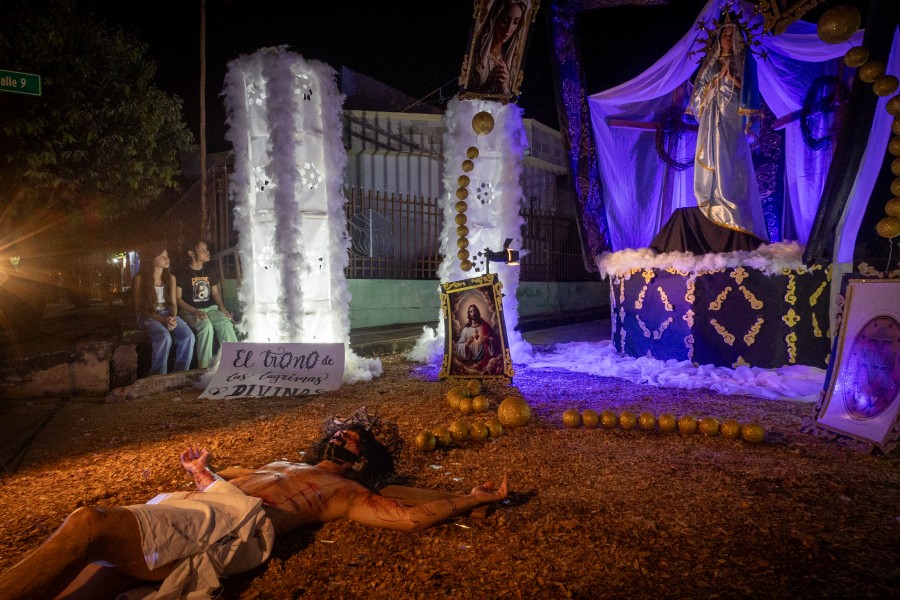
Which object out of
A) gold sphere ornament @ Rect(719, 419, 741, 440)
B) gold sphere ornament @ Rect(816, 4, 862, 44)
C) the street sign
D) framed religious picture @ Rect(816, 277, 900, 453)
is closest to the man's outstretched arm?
gold sphere ornament @ Rect(719, 419, 741, 440)

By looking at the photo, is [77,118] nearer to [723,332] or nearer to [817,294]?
[723,332]

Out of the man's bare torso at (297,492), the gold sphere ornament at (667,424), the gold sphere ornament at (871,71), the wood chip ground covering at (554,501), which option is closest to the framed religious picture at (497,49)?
the gold sphere ornament at (871,71)

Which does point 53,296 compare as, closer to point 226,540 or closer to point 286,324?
point 286,324

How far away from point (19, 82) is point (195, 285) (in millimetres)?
3358

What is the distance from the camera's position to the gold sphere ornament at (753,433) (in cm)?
442

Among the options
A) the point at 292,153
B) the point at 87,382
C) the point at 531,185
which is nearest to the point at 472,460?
the point at 292,153

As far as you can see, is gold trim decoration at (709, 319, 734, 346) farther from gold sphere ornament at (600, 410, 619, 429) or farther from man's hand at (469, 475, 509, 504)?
man's hand at (469, 475, 509, 504)

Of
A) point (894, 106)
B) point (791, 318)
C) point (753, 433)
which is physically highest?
point (894, 106)

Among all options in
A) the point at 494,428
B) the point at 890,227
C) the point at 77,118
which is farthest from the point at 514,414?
the point at 77,118

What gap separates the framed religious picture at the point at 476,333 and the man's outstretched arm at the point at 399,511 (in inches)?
158

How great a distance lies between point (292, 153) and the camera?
22.9 feet

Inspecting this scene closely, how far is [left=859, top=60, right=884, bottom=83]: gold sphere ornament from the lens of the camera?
528 cm

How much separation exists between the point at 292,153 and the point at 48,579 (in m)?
5.94

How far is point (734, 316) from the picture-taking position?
7500 mm
